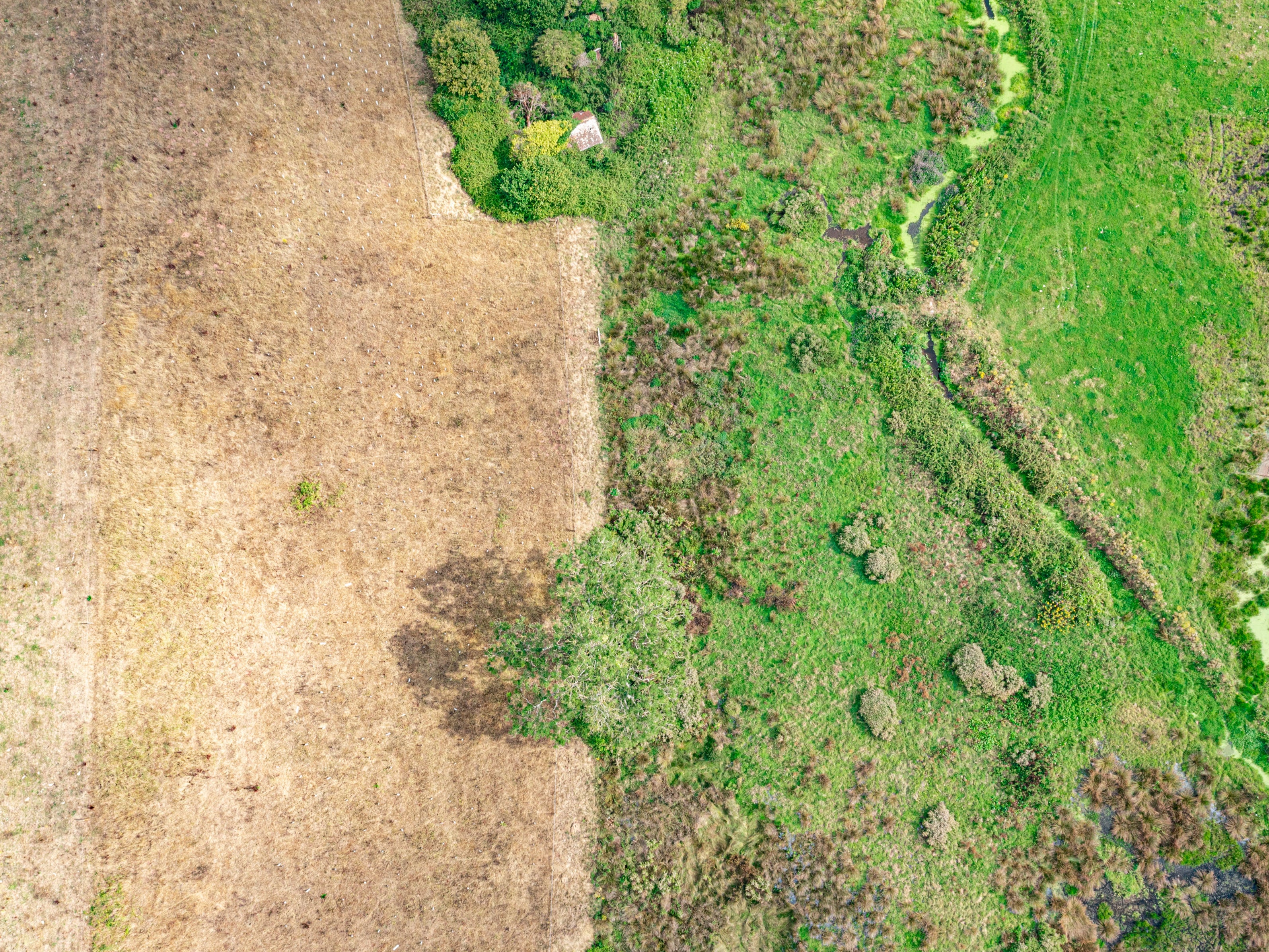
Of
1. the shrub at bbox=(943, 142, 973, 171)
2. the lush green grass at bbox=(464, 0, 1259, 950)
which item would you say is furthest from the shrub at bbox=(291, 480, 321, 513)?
the shrub at bbox=(943, 142, 973, 171)

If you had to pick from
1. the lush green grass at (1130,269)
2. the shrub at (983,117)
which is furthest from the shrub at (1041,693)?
the shrub at (983,117)

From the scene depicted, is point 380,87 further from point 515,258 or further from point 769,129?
point 769,129

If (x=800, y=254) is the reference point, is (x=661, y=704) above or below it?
below

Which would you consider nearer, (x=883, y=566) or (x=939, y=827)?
(x=939, y=827)

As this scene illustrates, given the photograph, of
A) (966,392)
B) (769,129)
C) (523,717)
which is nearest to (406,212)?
(769,129)

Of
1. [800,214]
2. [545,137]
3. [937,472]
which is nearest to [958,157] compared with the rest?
[800,214]

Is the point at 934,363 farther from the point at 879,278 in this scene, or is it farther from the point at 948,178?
the point at 948,178
